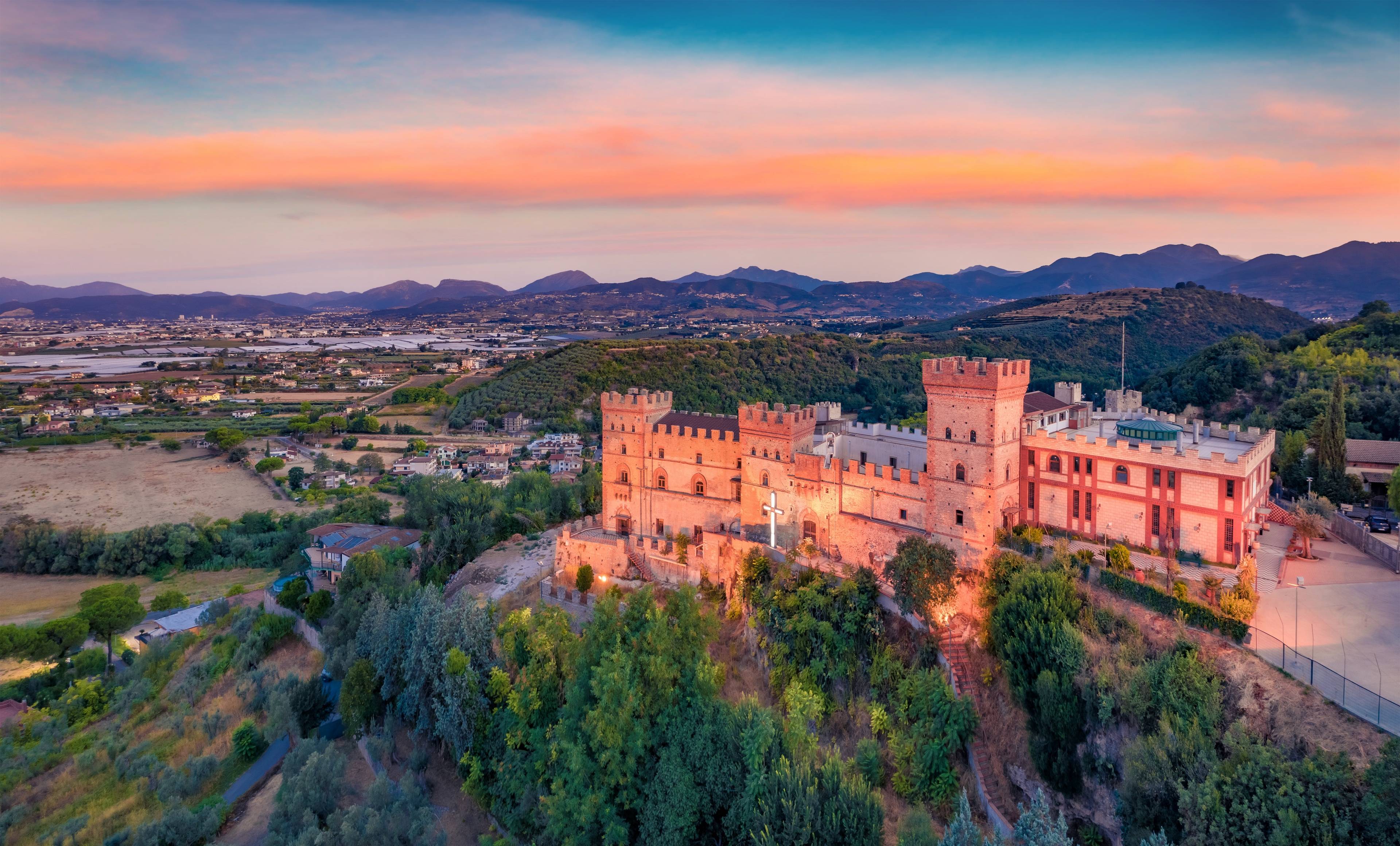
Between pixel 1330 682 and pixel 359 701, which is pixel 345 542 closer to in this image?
pixel 359 701

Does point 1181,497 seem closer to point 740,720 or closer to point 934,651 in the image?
point 934,651

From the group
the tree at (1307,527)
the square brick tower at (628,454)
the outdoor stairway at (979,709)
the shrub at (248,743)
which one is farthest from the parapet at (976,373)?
the shrub at (248,743)

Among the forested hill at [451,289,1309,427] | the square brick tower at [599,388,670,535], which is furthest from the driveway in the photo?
the forested hill at [451,289,1309,427]

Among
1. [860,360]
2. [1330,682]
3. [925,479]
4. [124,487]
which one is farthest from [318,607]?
[860,360]

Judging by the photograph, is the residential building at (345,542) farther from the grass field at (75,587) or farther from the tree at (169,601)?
the tree at (169,601)

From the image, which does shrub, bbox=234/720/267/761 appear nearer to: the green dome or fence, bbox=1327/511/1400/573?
the green dome

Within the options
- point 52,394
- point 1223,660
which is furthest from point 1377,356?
point 52,394
